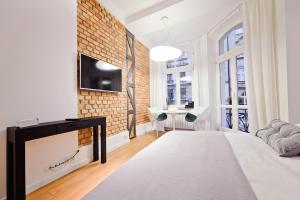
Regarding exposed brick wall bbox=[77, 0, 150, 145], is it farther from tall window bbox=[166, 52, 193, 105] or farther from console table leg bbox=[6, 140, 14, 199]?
tall window bbox=[166, 52, 193, 105]

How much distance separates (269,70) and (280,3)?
0.93m

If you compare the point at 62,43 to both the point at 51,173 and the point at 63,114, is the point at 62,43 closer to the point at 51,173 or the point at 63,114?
the point at 63,114

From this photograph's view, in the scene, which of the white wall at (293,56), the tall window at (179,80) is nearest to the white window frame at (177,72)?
the tall window at (179,80)

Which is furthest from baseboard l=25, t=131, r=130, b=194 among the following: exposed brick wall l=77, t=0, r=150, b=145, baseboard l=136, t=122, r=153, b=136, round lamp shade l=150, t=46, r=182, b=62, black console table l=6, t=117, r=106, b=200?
round lamp shade l=150, t=46, r=182, b=62

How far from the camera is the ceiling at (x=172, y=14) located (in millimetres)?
3062

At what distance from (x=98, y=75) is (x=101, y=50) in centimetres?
58

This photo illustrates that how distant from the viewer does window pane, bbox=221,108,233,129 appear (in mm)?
4036

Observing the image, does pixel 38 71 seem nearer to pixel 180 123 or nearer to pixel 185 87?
pixel 180 123

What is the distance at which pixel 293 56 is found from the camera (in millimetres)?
1942

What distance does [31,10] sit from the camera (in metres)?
1.71

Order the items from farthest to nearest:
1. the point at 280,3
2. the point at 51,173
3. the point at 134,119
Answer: the point at 134,119 < the point at 280,3 < the point at 51,173

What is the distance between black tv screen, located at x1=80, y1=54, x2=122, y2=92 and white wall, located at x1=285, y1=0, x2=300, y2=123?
2894 mm

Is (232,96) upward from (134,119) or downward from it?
upward

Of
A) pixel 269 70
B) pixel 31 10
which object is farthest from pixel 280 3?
pixel 31 10
